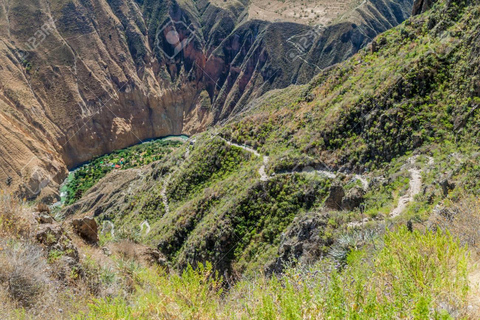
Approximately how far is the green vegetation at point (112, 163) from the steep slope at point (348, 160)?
125 ft

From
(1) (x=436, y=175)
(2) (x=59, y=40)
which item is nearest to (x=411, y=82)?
(1) (x=436, y=175)

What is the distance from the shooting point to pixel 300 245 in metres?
14.2

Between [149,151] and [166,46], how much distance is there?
44.2m

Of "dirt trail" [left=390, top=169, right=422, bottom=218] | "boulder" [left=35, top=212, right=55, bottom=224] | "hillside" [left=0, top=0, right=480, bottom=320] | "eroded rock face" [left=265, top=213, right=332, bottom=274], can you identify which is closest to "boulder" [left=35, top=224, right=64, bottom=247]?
"hillside" [left=0, top=0, right=480, bottom=320]

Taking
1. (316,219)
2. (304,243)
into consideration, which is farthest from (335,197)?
(304,243)

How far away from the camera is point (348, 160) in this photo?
851 inches

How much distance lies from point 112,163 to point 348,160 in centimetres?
6437

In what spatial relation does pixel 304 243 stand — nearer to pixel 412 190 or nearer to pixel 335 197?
pixel 335 197

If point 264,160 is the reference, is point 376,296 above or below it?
above

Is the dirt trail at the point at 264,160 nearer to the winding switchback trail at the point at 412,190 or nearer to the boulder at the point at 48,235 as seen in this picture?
the winding switchback trail at the point at 412,190

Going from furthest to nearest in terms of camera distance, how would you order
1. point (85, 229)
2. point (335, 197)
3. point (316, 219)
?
point (335, 197), point (316, 219), point (85, 229)

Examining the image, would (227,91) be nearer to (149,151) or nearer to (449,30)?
(149,151)

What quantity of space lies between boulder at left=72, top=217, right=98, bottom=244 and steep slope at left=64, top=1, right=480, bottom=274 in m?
8.36

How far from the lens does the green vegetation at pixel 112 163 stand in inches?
2519
